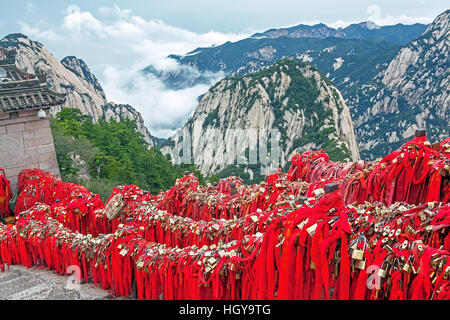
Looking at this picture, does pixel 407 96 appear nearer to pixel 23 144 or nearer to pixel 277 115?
pixel 277 115

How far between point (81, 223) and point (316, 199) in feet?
19.7

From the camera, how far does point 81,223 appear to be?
28.2 feet

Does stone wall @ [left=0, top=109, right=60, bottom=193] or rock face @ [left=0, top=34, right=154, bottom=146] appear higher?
rock face @ [left=0, top=34, right=154, bottom=146]

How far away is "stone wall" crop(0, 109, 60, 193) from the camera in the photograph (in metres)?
12.8

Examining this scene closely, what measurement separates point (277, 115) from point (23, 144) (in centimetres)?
10537

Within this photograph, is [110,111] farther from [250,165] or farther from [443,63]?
[443,63]

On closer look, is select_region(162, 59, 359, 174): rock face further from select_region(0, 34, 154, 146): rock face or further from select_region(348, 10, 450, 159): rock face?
select_region(0, 34, 154, 146): rock face

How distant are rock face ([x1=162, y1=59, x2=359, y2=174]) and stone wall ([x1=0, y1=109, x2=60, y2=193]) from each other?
89.4 m

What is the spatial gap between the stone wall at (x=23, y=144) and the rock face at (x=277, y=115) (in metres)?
89.4

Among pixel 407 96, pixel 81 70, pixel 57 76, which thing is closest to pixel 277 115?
pixel 407 96

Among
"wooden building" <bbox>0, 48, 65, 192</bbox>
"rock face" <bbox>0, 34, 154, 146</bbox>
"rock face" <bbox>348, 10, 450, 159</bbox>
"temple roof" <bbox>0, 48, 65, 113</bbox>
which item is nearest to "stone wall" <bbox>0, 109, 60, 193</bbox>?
"wooden building" <bbox>0, 48, 65, 192</bbox>

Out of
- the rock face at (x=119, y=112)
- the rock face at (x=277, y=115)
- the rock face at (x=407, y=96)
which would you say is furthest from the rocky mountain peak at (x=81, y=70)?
the rock face at (x=407, y=96)

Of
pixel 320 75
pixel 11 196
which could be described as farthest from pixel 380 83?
pixel 11 196

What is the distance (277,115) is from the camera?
116m
